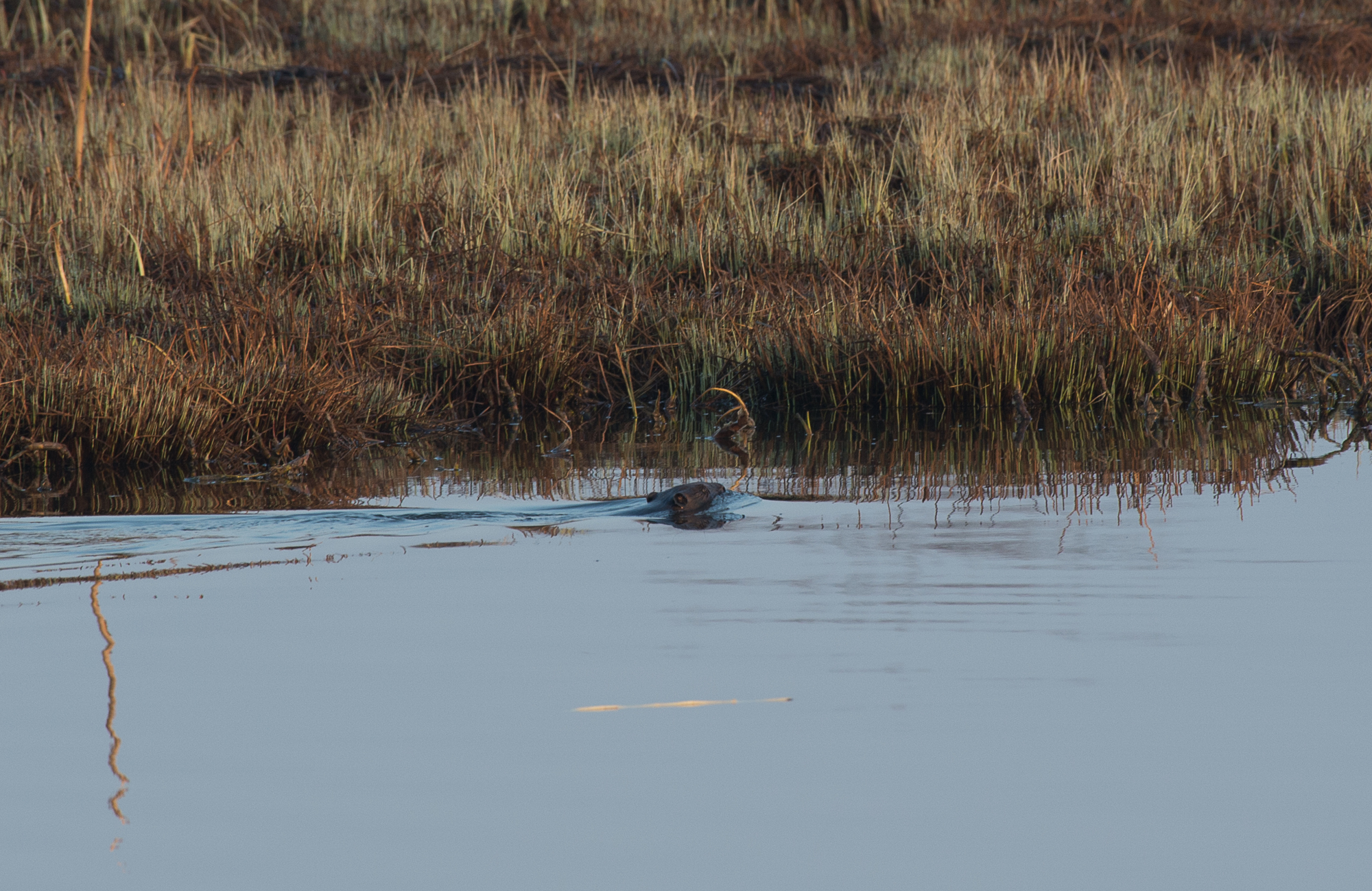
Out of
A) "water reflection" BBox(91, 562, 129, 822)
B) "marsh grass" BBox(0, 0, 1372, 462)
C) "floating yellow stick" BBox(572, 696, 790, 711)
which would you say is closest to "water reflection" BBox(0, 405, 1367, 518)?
"marsh grass" BBox(0, 0, 1372, 462)

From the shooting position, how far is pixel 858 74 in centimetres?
1427

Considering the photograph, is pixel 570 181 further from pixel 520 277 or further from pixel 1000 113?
pixel 1000 113

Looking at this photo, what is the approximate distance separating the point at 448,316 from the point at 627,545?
3625 mm

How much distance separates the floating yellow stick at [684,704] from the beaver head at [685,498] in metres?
2.41

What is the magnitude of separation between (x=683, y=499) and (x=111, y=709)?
281 centimetres

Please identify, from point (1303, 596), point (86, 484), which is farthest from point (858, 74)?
point (1303, 596)

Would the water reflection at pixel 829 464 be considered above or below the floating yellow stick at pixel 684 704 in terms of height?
below

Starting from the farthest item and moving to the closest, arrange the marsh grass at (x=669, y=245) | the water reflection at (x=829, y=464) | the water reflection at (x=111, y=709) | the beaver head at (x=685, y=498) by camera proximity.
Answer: the marsh grass at (x=669, y=245)
the water reflection at (x=829, y=464)
the beaver head at (x=685, y=498)
the water reflection at (x=111, y=709)

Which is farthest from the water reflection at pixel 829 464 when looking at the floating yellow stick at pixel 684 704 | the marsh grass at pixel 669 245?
the floating yellow stick at pixel 684 704

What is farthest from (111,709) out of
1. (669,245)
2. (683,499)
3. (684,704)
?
(669,245)

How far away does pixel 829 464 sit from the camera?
24.7ft

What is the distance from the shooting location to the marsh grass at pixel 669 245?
8594 millimetres

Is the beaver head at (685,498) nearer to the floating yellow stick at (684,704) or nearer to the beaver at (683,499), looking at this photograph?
the beaver at (683,499)

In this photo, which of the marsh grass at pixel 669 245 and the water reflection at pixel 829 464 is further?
the marsh grass at pixel 669 245
